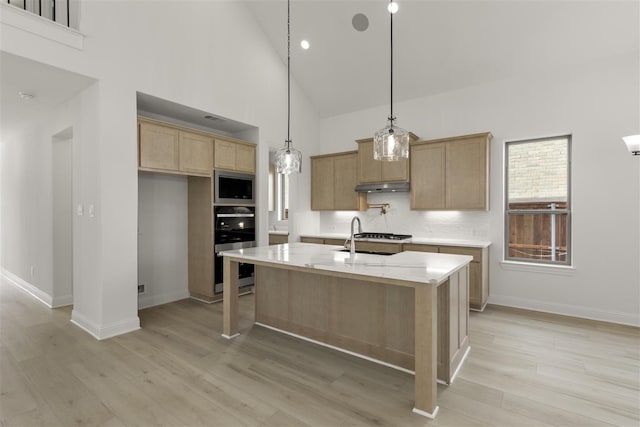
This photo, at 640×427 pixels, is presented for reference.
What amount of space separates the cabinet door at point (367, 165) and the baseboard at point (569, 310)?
7.95 feet

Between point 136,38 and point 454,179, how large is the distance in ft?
14.0

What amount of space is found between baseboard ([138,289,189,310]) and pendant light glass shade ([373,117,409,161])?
3.65 m

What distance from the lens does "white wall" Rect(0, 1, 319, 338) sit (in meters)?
3.30

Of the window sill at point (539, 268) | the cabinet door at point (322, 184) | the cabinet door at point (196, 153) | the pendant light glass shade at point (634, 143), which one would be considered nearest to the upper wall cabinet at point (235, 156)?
the cabinet door at point (196, 153)

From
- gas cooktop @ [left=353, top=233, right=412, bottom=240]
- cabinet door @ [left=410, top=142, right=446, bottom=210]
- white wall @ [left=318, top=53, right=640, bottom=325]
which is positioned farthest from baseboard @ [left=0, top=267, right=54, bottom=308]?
white wall @ [left=318, top=53, right=640, bottom=325]

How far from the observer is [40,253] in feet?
15.4

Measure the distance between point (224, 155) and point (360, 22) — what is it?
8.75ft

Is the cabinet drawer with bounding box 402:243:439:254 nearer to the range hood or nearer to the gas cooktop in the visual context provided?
the gas cooktop

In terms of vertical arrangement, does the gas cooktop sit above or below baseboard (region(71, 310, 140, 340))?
above

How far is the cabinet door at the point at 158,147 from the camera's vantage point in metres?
3.71

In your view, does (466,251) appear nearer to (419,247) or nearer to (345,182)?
(419,247)

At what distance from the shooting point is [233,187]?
15.7 ft

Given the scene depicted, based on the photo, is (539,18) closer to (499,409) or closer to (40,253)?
(499,409)

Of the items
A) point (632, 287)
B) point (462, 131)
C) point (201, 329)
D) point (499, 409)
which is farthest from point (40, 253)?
point (632, 287)
